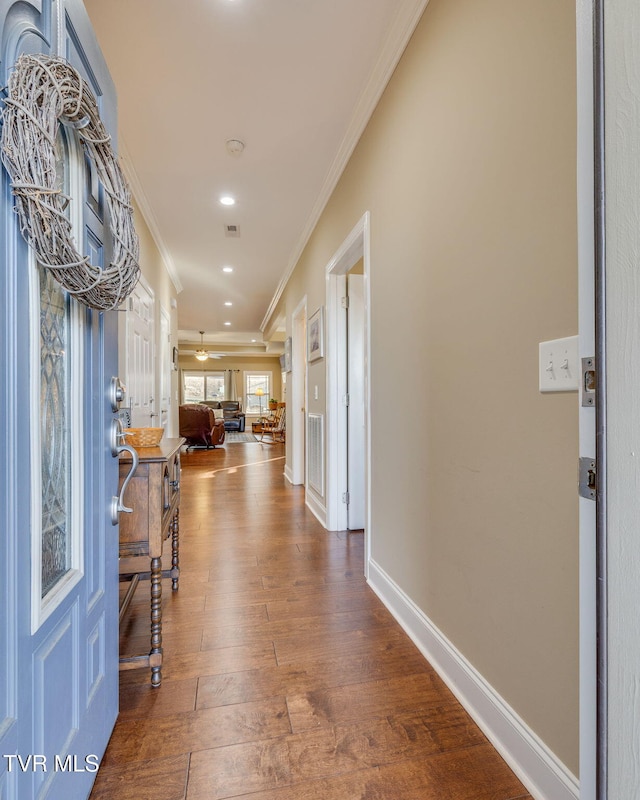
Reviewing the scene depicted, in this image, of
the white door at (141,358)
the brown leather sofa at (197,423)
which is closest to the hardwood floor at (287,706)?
the white door at (141,358)

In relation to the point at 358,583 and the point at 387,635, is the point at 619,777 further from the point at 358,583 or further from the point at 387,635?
the point at 358,583

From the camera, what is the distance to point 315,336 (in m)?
3.68

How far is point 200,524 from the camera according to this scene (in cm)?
345

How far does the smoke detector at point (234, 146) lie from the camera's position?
265 centimetres

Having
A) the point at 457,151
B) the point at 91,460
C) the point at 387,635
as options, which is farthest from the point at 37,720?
the point at 457,151

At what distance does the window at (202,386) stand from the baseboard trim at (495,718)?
42.1 feet

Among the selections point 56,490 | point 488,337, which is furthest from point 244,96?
point 56,490

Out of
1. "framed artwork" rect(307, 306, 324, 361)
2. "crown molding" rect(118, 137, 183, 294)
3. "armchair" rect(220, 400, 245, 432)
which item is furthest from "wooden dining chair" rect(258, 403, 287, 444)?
"framed artwork" rect(307, 306, 324, 361)

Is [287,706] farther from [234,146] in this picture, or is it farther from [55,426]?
[234,146]

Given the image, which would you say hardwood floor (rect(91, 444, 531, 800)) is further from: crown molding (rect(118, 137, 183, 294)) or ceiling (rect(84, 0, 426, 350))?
crown molding (rect(118, 137, 183, 294))

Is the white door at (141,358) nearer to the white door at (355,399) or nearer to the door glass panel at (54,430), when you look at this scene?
the white door at (355,399)

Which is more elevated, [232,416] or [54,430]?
[54,430]

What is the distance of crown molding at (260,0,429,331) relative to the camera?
173 cm

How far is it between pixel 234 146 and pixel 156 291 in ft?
6.85
